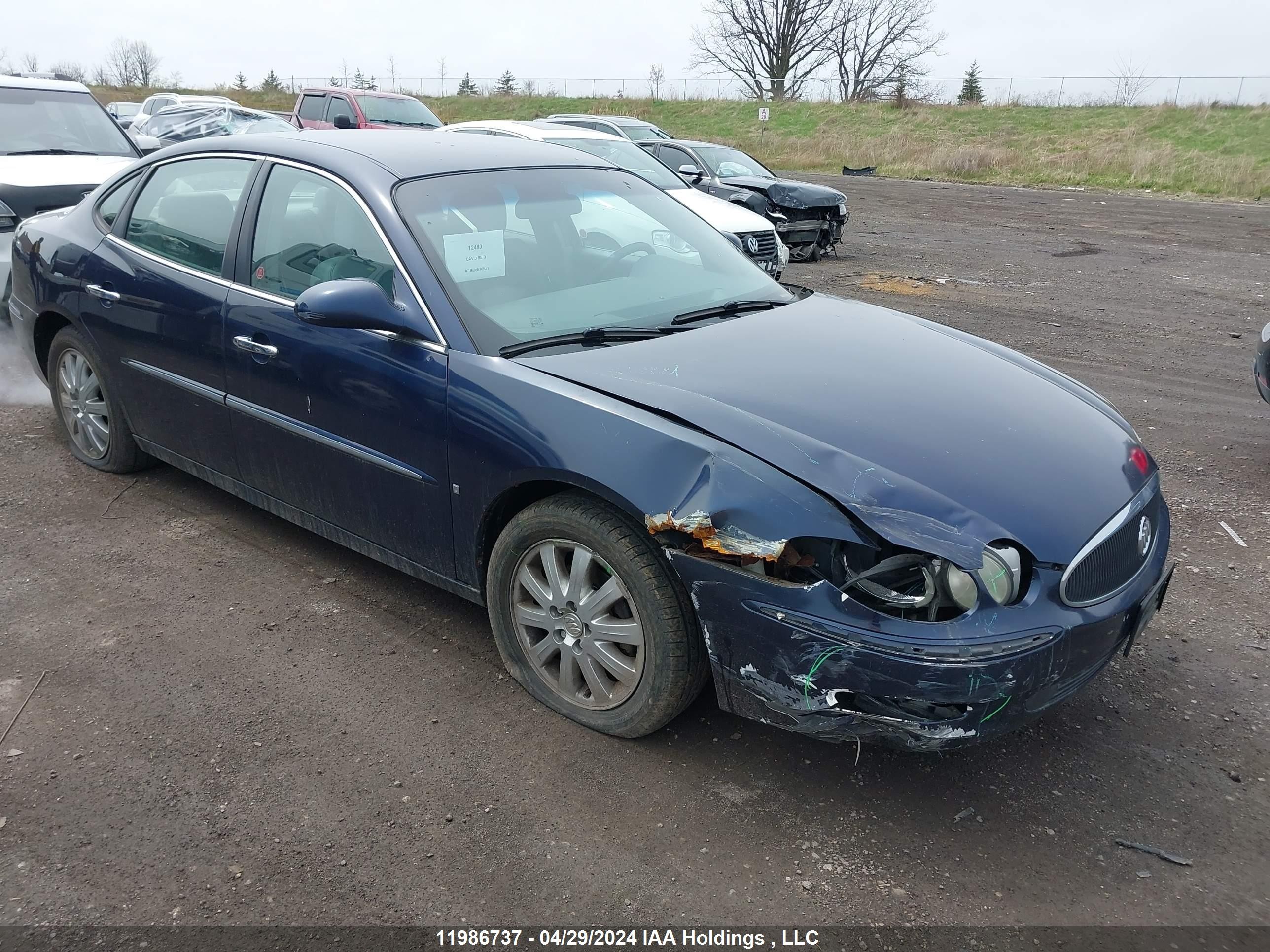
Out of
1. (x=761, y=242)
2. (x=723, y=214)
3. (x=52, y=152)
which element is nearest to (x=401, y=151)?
(x=52, y=152)

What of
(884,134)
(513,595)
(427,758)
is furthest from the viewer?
(884,134)

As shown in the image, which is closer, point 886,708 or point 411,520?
point 886,708

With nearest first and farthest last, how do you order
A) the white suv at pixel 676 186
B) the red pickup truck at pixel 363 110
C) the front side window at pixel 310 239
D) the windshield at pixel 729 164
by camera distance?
the front side window at pixel 310 239 → the white suv at pixel 676 186 → the windshield at pixel 729 164 → the red pickup truck at pixel 363 110

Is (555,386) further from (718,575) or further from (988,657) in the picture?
(988,657)

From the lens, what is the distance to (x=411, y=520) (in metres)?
3.42

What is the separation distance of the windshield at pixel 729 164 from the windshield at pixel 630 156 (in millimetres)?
2591

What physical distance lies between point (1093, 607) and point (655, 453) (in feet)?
4.01

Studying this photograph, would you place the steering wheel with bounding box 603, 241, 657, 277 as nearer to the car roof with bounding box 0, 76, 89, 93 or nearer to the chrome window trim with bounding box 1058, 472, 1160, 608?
the chrome window trim with bounding box 1058, 472, 1160, 608

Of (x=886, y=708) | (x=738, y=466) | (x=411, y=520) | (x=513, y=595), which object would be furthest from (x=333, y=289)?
(x=886, y=708)

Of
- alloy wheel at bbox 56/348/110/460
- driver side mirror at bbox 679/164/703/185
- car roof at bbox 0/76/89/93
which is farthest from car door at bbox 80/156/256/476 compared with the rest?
driver side mirror at bbox 679/164/703/185

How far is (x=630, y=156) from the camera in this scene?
10805 millimetres

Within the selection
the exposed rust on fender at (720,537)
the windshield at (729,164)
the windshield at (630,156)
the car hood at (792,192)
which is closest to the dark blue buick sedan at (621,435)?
the exposed rust on fender at (720,537)

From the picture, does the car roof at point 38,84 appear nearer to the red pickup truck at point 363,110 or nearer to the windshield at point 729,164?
the red pickup truck at point 363,110

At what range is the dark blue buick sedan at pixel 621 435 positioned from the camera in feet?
8.29
